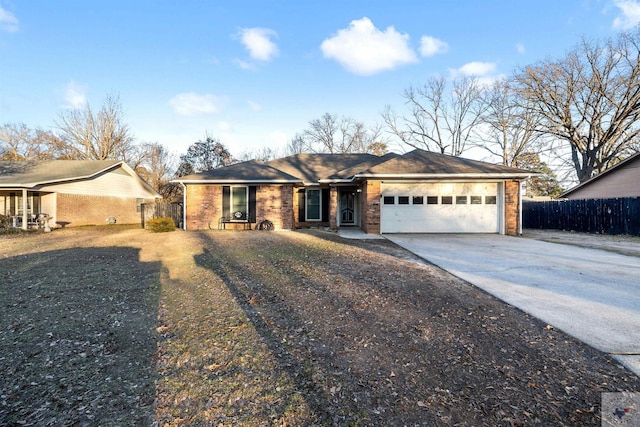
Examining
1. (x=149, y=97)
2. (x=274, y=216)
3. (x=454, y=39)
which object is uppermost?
(x=454, y=39)

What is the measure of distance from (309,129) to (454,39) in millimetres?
21506

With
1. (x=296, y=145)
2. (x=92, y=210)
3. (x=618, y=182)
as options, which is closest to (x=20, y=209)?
(x=92, y=210)

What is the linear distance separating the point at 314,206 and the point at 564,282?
11.1 m

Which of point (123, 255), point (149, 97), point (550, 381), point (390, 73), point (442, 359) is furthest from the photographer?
point (390, 73)

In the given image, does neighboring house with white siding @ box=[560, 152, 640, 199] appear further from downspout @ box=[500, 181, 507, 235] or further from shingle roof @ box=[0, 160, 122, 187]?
shingle roof @ box=[0, 160, 122, 187]

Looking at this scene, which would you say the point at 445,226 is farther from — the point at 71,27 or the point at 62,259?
the point at 71,27

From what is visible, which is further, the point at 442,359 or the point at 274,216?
the point at 274,216

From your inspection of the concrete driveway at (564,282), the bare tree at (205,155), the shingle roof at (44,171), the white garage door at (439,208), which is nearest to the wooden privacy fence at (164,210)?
the shingle roof at (44,171)

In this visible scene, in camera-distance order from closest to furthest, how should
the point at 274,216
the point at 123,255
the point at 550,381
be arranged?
the point at 550,381 < the point at 123,255 < the point at 274,216

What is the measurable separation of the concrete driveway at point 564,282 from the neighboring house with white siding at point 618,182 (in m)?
10.1

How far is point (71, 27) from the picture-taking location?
36.6 ft

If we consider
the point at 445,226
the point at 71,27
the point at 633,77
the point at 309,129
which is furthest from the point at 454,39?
the point at 309,129

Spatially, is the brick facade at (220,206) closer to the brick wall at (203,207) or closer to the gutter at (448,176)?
the brick wall at (203,207)

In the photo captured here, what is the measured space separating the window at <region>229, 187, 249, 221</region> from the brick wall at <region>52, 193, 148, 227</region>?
10432 mm
